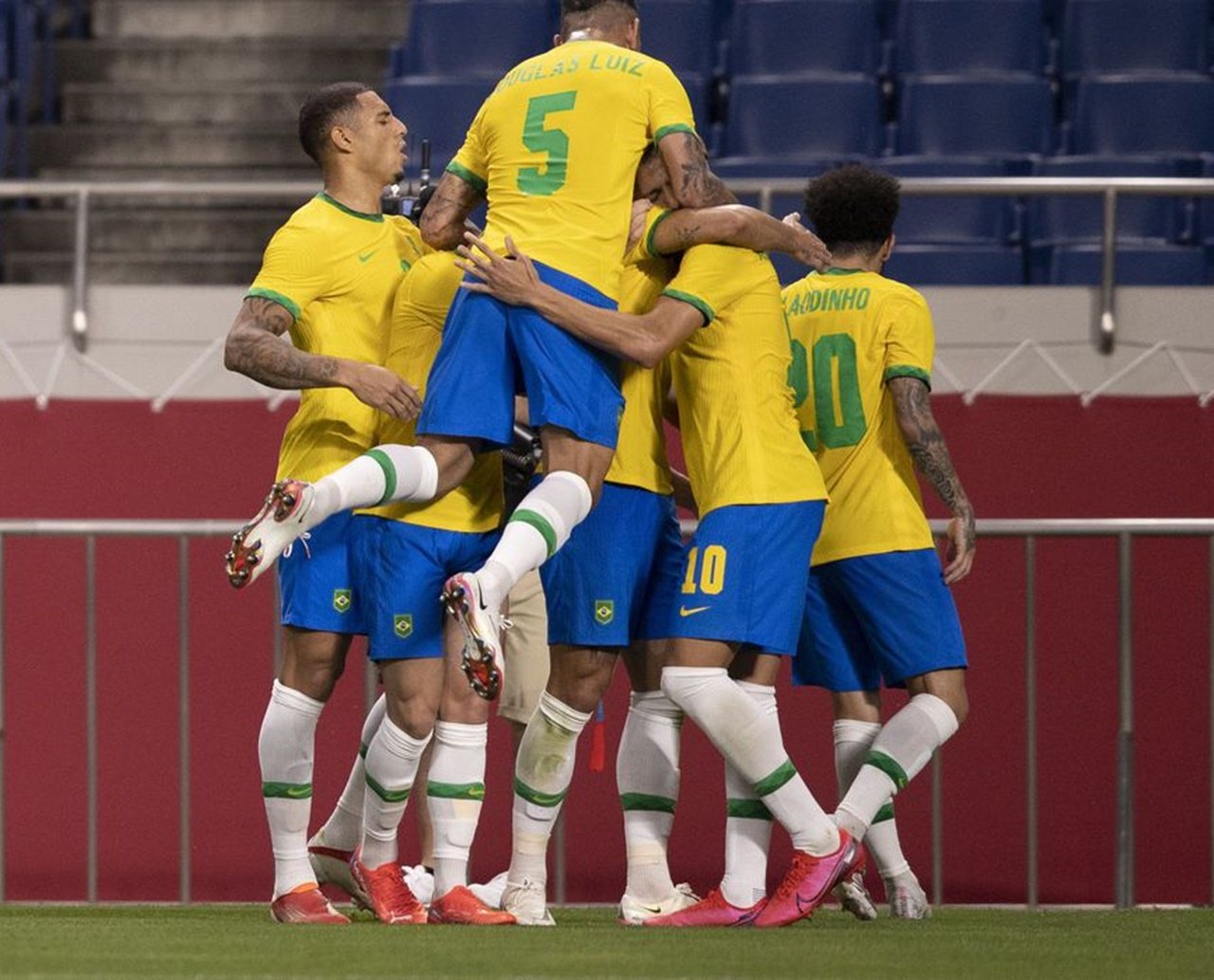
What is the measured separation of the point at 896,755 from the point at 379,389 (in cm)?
151

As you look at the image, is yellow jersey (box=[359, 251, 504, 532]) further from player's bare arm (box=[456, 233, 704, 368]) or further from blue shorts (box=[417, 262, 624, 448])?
player's bare arm (box=[456, 233, 704, 368])

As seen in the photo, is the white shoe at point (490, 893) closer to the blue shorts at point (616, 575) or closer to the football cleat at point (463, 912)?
the football cleat at point (463, 912)

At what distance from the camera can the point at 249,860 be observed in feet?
23.8

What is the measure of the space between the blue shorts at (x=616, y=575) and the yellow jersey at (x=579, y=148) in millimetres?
499

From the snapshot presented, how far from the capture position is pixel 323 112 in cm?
564

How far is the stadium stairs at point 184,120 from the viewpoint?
33.3 ft

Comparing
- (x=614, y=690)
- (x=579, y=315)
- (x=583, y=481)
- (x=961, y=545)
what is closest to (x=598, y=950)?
(x=583, y=481)

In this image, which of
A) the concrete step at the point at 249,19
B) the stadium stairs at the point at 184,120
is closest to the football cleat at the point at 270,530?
the stadium stairs at the point at 184,120

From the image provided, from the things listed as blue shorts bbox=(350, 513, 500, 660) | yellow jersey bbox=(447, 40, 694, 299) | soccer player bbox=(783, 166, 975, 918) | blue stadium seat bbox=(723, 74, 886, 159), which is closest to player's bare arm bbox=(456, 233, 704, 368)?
yellow jersey bbox=(447, 40, 694, 299)

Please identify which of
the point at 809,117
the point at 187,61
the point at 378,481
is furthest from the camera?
the point at 187,61

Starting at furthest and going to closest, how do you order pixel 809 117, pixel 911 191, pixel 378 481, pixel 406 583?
1. pixel 809 117
2. pixel 911 191
3. pixel 406 583
4. pixel 378 481

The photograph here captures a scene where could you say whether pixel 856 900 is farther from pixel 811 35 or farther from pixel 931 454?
pixel 811 35

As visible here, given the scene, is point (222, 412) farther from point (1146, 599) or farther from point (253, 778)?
point (1146, 599)

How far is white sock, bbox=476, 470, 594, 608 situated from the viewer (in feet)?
16.0
